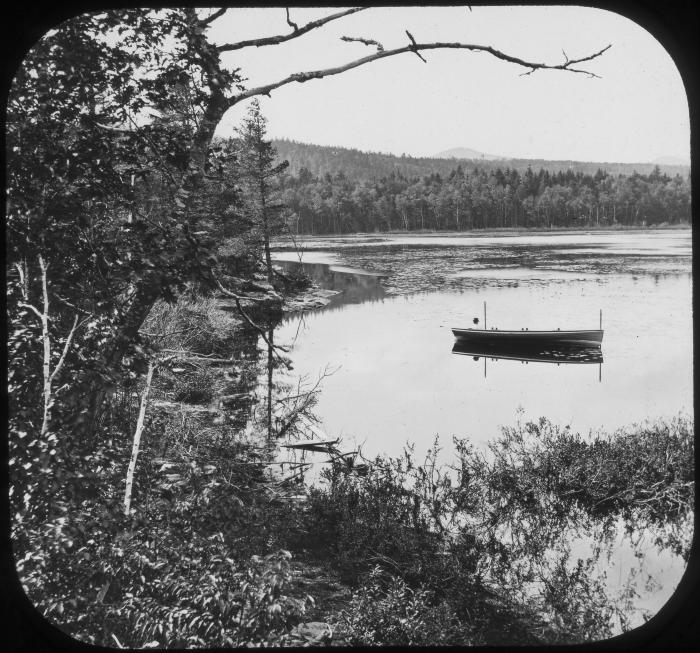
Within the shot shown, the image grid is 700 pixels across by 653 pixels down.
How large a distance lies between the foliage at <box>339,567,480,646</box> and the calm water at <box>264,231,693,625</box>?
0.98 metres

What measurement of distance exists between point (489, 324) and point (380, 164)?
1.57m

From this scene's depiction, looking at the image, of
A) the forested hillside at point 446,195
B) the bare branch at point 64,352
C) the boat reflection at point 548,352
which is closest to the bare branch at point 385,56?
the forested hillside at point 446,195

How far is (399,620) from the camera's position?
2.26 m

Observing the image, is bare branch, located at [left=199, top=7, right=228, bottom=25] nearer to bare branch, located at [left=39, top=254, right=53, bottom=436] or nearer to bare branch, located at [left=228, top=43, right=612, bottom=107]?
bare branch, located at [left=228, top=43, right=612, bottom=107]

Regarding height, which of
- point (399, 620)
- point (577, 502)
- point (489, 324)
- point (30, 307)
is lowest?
point (577, 502)

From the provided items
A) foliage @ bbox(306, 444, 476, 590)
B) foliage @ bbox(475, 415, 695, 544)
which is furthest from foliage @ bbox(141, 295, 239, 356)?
foliage @ bbox(475, 415, 695, 544)

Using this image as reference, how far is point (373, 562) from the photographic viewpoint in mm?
2834

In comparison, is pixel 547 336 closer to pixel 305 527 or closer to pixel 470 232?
pixel 470 232

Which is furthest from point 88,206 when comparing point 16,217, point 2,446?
point 2,446

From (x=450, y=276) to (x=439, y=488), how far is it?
1.53m

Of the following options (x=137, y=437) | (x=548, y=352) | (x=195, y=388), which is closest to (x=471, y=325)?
(x=548, y=352)

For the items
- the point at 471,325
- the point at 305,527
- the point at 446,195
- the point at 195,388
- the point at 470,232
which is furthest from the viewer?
the point at 470,232

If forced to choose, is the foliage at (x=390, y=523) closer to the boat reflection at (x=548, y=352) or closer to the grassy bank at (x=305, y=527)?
the grassy bank at (x=305, y=527)

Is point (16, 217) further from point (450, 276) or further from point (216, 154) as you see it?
point (450, 276)
